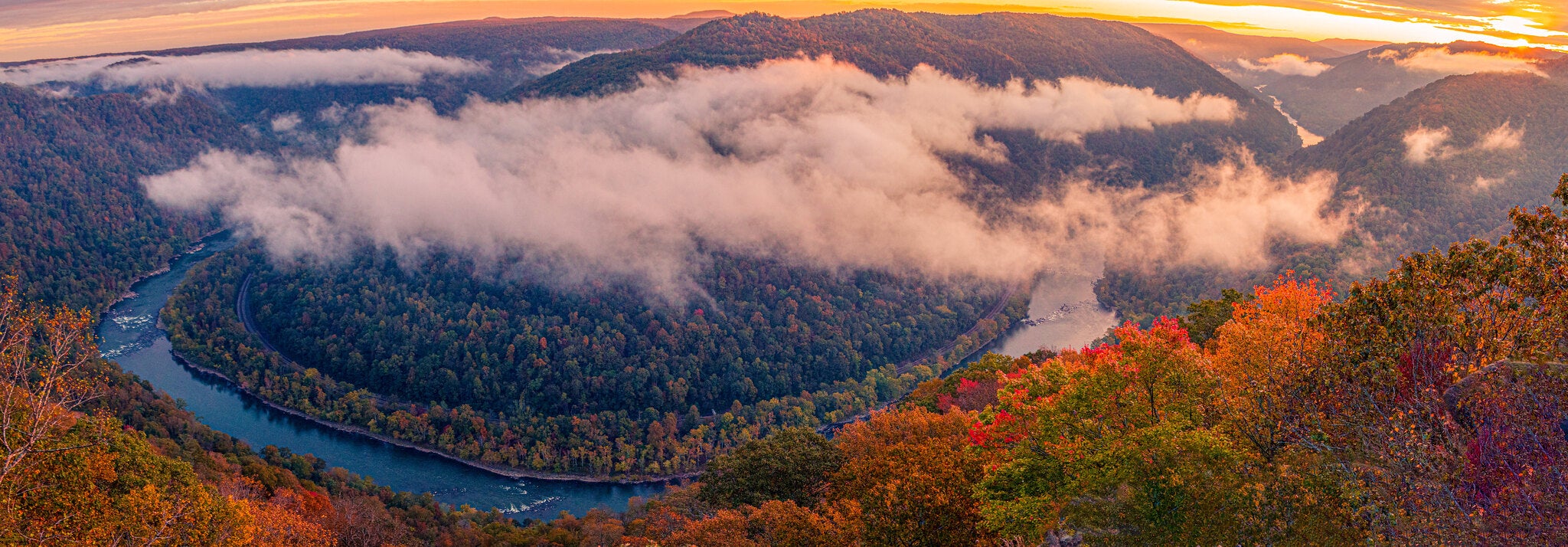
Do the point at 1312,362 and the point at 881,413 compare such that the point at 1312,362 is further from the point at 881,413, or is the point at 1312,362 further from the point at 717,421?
the point at 717,421

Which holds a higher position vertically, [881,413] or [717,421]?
[881,413]

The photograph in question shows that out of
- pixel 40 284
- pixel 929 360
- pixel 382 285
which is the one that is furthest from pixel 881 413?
pixel 40 284

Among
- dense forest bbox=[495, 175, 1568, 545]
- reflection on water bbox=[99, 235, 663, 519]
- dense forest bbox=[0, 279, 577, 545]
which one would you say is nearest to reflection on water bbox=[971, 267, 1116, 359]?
reflection on water bbox=[99, 235, 663, 519]

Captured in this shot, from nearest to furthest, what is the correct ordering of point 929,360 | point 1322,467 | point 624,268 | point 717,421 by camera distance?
point 1322,467, point 717,421, point 929,360, point 624,268

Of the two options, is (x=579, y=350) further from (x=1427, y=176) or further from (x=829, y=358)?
(x=1427, y=176)

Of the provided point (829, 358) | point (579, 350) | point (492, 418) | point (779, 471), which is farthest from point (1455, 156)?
point (492, 418)

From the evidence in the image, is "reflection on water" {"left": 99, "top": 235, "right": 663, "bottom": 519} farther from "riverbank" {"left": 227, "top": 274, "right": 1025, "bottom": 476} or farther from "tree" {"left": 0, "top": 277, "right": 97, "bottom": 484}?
"tree" {"left": 0, "top": 277, "right": 97, "bottom": 484}
